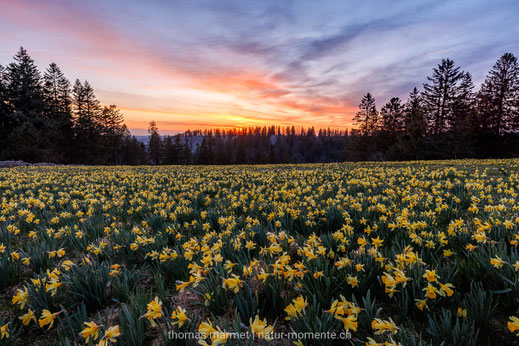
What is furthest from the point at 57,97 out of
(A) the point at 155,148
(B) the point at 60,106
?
(A) the point at 155,148

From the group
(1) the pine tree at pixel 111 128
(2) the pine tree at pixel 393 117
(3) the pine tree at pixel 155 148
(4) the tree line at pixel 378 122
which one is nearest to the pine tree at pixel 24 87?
(4) the tree line at pixel 378 122

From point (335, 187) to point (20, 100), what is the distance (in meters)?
55.8

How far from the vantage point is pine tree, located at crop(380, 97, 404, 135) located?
49291 millimetres

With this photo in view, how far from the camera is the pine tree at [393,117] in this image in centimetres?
4929

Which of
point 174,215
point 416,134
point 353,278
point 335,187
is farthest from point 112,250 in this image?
point 416,134

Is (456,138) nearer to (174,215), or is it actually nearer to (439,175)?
(439,175)

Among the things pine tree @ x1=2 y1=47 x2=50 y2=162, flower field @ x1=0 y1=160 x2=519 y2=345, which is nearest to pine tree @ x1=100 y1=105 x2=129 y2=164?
pine tree @ x1=2 y1=47 x2=50 y2=162

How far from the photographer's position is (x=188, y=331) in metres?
Result: 1.56

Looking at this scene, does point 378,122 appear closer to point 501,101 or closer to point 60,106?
point 501,101

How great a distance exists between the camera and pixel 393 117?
49.7 meters

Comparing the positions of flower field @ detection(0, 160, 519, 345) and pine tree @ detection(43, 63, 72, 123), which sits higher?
pine tree @ detection(43, 63, 72, 123)

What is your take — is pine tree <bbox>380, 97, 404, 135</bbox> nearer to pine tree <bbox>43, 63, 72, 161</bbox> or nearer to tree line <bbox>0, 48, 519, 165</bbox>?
tree line <bbox>0, 48, 519, 165</bbox>

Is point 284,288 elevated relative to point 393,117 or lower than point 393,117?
lower

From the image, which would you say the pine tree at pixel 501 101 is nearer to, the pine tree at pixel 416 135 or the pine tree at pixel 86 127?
the pine tree at pixel 416 135
